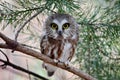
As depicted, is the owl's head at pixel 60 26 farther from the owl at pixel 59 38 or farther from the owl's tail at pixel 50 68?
the owl's tail at pixel 50 68

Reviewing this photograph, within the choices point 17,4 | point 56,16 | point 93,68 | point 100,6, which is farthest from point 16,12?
point 93,68

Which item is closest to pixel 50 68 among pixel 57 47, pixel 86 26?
pixel 57 47

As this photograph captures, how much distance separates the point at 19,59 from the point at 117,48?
48 cm

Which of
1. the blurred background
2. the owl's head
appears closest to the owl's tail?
the blurred background

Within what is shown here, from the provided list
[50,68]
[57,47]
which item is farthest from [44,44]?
[50,68]

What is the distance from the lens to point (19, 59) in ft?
4.71

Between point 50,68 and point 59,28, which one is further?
point 50,68

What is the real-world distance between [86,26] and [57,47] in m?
0.12

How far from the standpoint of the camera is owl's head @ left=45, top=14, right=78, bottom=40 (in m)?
1.02

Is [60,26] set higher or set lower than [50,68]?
higher

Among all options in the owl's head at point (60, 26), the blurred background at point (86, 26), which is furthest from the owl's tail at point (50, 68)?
the owl's head at point (60, 26)

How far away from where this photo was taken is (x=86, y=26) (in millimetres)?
1017

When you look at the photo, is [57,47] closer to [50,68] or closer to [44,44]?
[44,44]

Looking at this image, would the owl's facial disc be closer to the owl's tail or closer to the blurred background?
the blurred background
